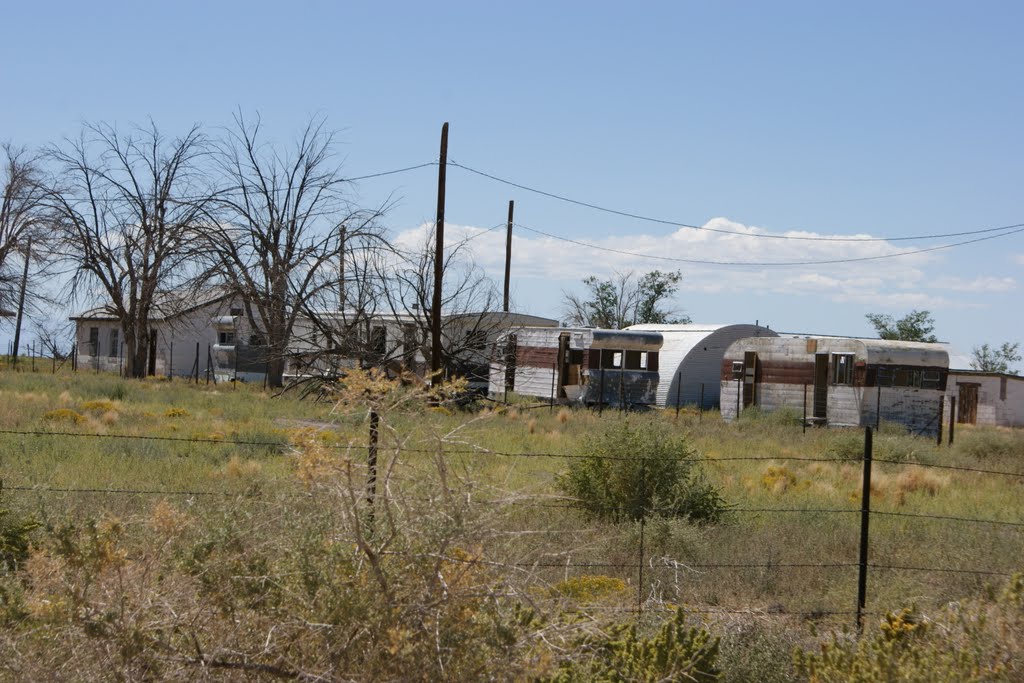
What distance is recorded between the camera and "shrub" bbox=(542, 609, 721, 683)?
4492mm

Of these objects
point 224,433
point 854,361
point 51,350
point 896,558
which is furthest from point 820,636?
point 51,350

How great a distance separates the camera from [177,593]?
3.85 metres

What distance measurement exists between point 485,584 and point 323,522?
653 mm

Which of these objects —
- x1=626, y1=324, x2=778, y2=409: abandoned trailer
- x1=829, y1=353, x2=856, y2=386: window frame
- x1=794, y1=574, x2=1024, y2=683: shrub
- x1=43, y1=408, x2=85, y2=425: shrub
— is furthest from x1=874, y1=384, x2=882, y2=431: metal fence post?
x1=794, y1=574, x2=1024, y2=683: shrub

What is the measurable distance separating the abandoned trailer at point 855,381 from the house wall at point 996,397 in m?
15.6

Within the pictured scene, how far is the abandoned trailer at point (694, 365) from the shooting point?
105ft

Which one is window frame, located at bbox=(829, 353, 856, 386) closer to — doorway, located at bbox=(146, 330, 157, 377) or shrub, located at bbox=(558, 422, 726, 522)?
shrub, located at bbox=(558, 422, 726, 522)

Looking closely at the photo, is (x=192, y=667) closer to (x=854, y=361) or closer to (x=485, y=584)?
(x=485, y=584)

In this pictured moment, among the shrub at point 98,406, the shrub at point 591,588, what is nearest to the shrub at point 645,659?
the shrub at point 591,588

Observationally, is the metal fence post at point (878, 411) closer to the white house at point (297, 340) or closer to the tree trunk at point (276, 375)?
the white house at point (297, 340)

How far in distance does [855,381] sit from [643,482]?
17.1m

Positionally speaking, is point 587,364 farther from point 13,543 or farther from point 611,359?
point 13,543

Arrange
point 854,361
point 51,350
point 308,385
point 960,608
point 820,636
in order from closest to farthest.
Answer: point 960,608
point 820,636
point 854,361
point 308,385
point 51,350

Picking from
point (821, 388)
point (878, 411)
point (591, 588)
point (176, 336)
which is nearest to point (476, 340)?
point (821, 388)
